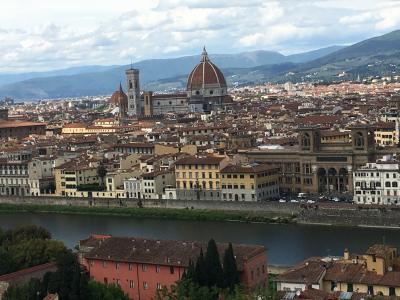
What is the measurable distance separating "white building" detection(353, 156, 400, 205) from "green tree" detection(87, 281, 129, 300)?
47.3 ft

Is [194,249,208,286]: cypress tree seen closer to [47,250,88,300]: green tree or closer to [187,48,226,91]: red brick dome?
[47,250,88,300]: green tree

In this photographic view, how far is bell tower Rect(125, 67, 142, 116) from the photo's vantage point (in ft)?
270

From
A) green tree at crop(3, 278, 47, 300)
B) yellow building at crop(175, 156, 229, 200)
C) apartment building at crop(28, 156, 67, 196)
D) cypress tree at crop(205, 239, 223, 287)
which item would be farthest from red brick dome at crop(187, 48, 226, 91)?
cypress tree at crop(205, 239, 223, 287)

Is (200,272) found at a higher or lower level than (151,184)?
lower

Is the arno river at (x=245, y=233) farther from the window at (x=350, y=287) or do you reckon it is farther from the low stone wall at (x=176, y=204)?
the window at (x=350, y=287)

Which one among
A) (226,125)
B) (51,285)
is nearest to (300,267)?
(51,285)

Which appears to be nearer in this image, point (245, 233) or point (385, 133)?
point (245, 233)

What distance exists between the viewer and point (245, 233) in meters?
28.4

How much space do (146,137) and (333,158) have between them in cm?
1803

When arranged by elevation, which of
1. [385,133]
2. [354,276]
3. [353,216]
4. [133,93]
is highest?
[133,93]

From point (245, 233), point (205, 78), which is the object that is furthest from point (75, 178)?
point (205, 78)

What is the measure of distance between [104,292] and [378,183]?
15.3 meters

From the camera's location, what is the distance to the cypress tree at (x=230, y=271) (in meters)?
17.0

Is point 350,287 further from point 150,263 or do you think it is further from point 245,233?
point 245,233
